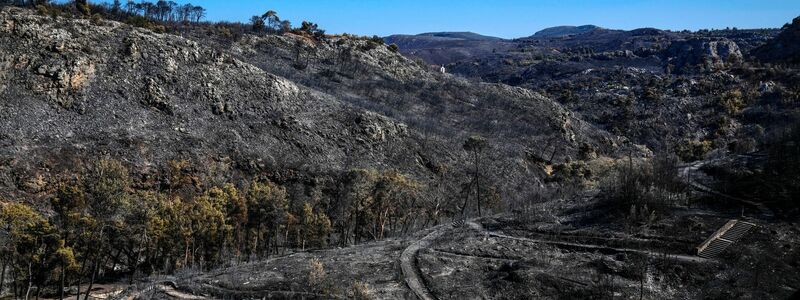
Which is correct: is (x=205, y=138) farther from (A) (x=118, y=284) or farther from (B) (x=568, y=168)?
(B) (x=568, y=168)

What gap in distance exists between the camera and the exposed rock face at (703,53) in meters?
151

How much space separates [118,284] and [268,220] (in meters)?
12.4

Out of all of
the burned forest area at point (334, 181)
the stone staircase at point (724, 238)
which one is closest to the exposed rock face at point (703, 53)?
the burned forest area at point (334, 181)

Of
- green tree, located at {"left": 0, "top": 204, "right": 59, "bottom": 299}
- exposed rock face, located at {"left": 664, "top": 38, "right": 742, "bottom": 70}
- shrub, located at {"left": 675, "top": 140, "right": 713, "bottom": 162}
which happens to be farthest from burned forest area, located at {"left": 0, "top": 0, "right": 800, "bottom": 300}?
exposed rock face, located at {"left": 664, "top": 38, "right": 742, "bottom": 70}

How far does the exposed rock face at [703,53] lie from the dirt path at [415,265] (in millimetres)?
128993

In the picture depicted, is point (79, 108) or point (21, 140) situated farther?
point (79, 108)

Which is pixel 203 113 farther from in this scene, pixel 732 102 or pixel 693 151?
pixel 732 102

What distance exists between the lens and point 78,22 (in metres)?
64.8

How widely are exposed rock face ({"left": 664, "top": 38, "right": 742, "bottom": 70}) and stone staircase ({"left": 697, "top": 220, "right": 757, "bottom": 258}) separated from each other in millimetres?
120432

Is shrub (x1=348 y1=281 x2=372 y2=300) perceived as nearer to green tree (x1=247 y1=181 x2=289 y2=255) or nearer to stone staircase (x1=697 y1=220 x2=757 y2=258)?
green tree (x1=247 y1=181 x2=289 y2=255)

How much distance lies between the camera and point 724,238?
36.9m

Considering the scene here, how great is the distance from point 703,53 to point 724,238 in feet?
483

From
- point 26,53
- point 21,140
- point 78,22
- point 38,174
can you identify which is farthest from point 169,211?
point 78,22

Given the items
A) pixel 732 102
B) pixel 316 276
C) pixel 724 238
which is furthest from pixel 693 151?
pixel 316 276
